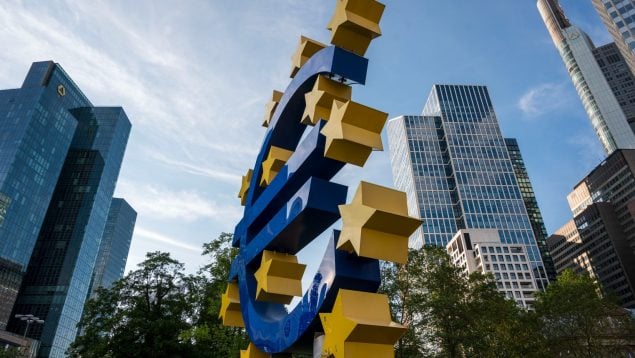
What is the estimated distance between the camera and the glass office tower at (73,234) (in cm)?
8794

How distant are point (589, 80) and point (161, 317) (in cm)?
17237

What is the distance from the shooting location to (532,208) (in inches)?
5157

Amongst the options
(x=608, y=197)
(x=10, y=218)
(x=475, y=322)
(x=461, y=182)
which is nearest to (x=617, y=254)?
(x=608, y=197)

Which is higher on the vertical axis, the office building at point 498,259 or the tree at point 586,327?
the office building at point 498,259

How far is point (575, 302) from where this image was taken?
2248 centimetres

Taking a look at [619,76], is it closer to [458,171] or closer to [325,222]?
[458,171]

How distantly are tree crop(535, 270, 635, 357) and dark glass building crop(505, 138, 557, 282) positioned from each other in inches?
4058

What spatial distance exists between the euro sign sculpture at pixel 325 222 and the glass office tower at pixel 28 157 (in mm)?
91008

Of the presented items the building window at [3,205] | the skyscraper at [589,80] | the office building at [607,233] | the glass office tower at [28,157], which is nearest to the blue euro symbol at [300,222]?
the building window at [3,205]

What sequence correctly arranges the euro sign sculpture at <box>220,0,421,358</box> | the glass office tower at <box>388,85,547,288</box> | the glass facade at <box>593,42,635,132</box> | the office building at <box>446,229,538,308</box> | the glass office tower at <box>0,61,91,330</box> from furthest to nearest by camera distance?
the glass facade at <box>593,42,635,132</box> → the glass office tower at <box>388,85,547,288</box> → the office building at <box>446,229,538,308</box> → the glass office tower at <box>0,61,91,330</box> → the euro sign sculpture at <box>220,0,421,358</box>

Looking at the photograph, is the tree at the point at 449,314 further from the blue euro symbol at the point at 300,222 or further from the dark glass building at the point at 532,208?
the dark glass building at the point at 532,208

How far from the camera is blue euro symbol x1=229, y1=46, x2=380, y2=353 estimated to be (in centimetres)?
538

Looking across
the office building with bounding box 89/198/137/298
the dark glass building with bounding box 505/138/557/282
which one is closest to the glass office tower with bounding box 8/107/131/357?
the office building with bounding box 89/198/137/298

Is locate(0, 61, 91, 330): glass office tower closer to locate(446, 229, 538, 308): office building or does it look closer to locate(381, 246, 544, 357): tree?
locate(381, 246, 544, 357): tree
